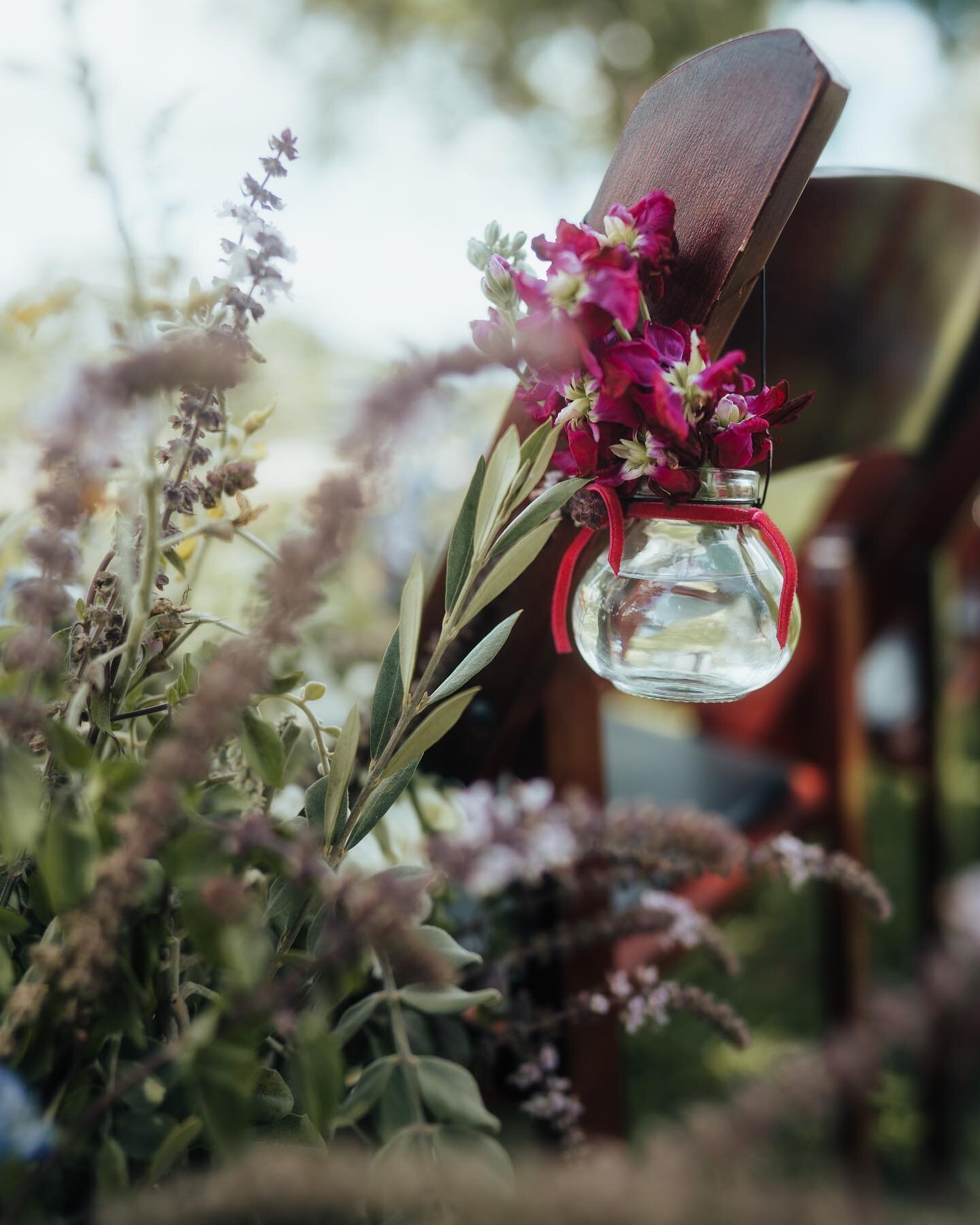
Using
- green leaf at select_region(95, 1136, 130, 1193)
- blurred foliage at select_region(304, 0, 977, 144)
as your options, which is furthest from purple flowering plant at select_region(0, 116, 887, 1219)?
blurred foliage at select_region(304, 0, 977, 144)

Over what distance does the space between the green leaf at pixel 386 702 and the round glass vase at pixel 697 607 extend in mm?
136

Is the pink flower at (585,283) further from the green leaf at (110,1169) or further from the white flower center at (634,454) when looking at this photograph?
the green leaf at (110,1169)

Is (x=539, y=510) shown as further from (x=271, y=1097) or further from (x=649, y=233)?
(x=271, y=1097)

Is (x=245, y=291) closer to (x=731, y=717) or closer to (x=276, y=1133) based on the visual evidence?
(x=276, y=1133)

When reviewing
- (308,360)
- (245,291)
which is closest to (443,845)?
(245,291)

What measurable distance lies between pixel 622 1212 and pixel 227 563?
167cm

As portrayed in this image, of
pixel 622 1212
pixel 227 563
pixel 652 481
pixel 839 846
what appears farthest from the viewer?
pixel 227 563

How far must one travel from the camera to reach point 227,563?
5.87 feet

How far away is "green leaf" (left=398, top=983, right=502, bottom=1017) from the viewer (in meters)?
0.43

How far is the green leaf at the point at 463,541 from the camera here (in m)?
0.52

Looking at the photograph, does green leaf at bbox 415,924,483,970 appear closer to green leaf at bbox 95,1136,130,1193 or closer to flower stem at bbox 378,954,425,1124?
flower stem at bbox 378,954,425,1124

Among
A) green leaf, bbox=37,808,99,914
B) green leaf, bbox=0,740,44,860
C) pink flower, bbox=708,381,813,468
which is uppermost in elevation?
pink flower, bbox=708,381,813,468

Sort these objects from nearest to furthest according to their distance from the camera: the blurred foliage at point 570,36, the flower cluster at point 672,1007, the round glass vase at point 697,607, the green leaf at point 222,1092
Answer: the green leaf at point 222,1092
the round glass vase at point 697,607
the flower cluster at point 672,1007
the blurred foliage at point 570,36

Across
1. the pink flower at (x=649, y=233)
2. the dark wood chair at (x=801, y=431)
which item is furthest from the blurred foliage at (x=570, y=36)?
the pink flower at (x=649, y=233)
